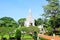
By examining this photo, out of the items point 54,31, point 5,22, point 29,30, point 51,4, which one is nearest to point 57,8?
point 51,4

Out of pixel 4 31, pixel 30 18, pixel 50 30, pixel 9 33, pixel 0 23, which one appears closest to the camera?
pixel 50 30

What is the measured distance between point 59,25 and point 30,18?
122ft

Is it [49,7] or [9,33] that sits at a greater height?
[49,7]

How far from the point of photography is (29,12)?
243ft

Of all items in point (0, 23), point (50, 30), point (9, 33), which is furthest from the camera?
point (0, 23)

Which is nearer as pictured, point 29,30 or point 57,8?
point 57,8

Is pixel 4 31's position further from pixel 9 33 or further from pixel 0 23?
pixel 0 23

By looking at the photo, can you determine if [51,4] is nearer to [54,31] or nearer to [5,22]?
[54,31]

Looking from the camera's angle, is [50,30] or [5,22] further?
[5,22]

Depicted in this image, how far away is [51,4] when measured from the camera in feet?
123

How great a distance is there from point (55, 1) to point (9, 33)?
13.9 meters

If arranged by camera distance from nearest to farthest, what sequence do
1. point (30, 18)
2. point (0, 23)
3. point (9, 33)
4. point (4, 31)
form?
1. point (4, 31)
2. point (9, 33)
3. point (0, 23)
4. point (30, 18)

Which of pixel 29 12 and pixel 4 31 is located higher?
pixel 29 12

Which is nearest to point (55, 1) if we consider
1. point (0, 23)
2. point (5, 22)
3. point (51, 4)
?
point (51, 4)
